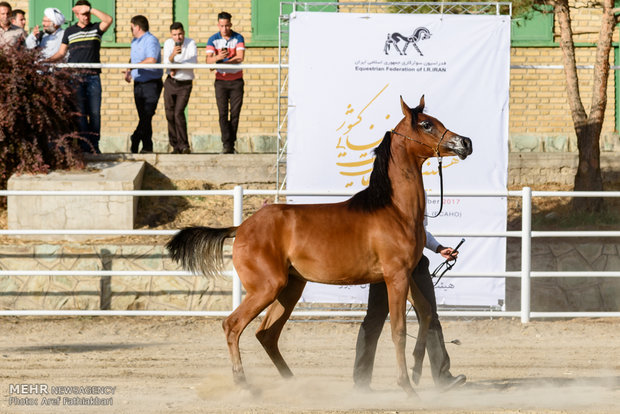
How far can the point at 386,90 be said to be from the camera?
34.6ft

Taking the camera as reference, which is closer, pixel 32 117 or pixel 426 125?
pixel 426 125

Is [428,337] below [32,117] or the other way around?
below

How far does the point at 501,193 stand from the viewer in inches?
408

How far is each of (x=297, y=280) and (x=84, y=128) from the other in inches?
259

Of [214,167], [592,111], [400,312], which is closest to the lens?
[400,312]

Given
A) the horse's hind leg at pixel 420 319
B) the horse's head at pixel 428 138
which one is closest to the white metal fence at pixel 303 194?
the horse's hind leg at pixel 420 319

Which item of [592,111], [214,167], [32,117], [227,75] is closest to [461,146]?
[214,167]

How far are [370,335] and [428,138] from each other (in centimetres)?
164

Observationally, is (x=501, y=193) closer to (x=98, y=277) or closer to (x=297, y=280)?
(x=297, y=280)

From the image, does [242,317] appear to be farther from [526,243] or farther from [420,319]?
[526,243]

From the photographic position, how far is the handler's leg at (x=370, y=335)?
7.61m

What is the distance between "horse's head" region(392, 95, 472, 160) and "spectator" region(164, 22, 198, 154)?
6546 millimetres

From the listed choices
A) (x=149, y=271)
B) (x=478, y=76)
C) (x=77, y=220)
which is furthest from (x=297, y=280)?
(x=77, y=220)

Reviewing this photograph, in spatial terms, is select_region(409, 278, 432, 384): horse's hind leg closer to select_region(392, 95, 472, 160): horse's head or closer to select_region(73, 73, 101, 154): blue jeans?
select_region(392, 95, 472, 160): horse's head
